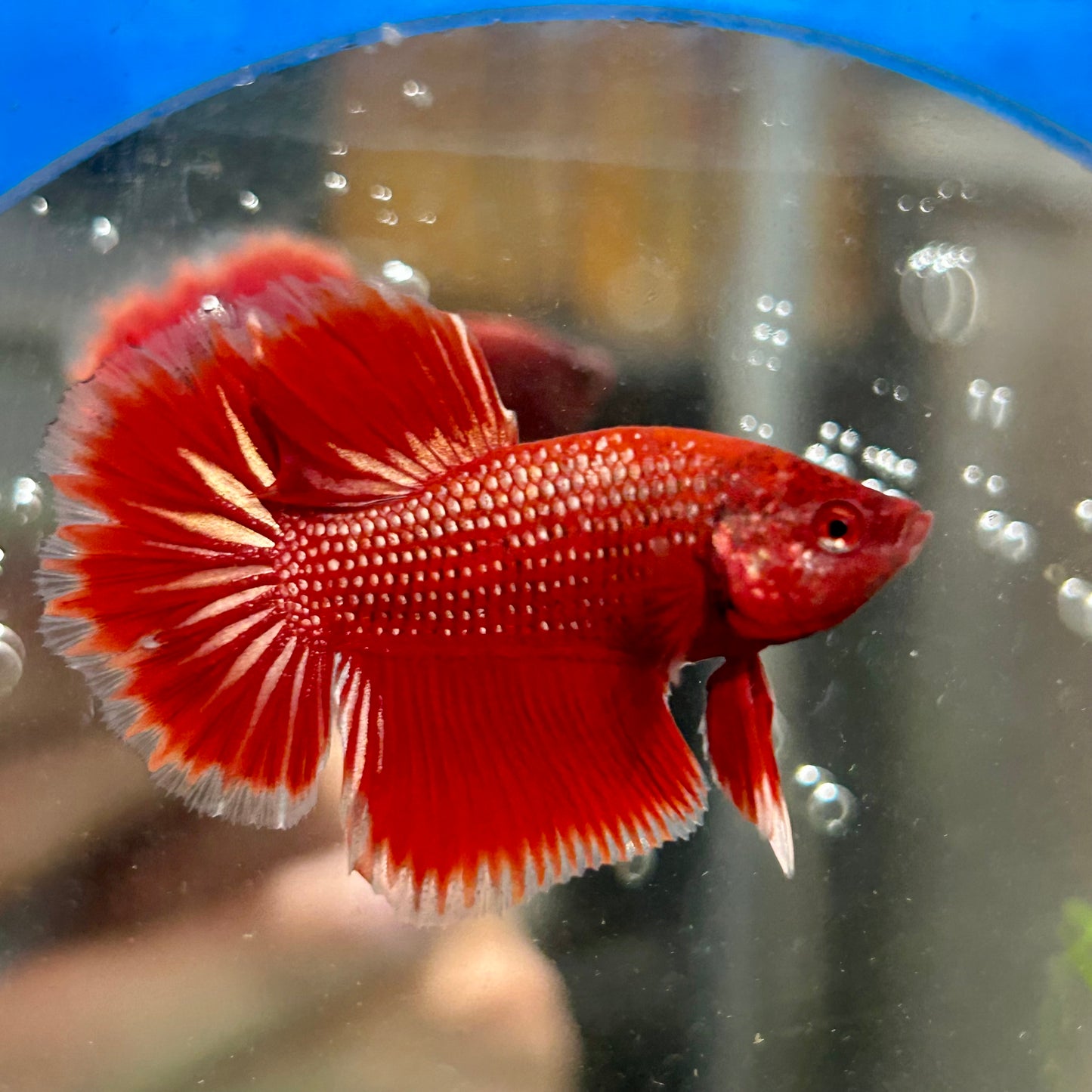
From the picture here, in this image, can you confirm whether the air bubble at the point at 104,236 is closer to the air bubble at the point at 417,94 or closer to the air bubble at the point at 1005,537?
the air bubble at the point at 417,94

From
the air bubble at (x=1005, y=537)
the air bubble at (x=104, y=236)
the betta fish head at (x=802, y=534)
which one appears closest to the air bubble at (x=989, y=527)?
the air bubble at (x=1005, y=537)

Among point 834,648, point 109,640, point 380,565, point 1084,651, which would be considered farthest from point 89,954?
point 1084,651

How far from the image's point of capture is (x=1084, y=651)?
0.61 meters

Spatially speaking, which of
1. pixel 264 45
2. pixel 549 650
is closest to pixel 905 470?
pixel 549 650

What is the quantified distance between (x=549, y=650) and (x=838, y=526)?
141 millimetres

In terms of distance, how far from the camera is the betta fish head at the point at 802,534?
15.1 inches

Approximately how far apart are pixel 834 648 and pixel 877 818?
4.8 inches

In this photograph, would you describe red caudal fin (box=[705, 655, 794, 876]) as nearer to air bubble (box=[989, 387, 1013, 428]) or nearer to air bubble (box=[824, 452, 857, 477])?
air bubble (box=[824, 452, 857, 477])

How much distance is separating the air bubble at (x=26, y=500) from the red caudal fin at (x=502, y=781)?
251mm

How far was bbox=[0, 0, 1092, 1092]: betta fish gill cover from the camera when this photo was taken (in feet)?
1.42

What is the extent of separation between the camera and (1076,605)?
61cm

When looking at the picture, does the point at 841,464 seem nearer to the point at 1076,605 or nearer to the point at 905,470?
the point at 905,470

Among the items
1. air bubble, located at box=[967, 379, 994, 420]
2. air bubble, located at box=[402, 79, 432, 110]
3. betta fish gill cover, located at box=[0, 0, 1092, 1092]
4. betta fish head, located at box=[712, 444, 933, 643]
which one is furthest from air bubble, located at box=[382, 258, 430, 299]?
air bubble, located at box=[967, 379, 994, 420]

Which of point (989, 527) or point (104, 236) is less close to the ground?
point (104, 236)
